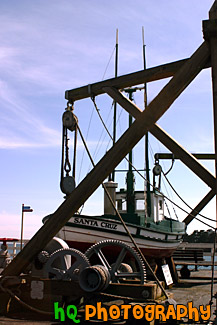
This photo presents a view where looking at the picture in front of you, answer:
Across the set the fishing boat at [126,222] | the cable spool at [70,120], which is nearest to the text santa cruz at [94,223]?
the fishing boat at [126,222]

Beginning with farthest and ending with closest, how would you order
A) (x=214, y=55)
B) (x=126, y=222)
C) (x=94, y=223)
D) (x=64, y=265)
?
1. (x=126, y=222)
2. (x=94, y=223)
3. (x=64, y=265)
4. (x=214, y=55)

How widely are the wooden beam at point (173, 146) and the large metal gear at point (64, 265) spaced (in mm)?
2617

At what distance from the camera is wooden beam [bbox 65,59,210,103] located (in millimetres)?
7212

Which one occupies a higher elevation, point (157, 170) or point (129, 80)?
point (129, 80)

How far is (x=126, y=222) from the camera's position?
41.7ft

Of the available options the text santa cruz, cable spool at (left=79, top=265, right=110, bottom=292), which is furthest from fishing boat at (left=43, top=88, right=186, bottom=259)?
cable spool at (left=79, top=265, right=110, bottom=292)

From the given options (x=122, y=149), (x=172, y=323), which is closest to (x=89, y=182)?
(x=122, y=149)

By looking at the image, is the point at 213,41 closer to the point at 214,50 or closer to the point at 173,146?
the point at 214,50

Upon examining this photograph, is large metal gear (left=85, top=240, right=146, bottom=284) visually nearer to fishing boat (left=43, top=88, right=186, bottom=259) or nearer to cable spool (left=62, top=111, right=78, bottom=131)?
fishing boat (left=43, top=88, right=186, bottom=259)

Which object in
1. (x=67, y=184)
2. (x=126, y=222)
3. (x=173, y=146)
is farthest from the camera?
(x=126, y=222)

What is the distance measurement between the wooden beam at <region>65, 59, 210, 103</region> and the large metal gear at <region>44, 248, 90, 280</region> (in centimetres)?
343

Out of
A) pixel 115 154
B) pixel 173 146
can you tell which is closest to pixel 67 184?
pixel 115 154

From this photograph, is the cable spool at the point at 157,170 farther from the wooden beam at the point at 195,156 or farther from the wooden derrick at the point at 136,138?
the wooden derrick at the point at 136,138

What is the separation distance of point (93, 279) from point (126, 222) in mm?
6250
